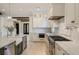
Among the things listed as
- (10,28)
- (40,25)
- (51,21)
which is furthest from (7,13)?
(51,21)

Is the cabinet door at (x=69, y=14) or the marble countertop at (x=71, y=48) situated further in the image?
the cabinet door at (x=69, y=14)

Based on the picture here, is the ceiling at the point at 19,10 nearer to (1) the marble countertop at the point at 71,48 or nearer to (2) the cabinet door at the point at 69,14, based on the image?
(2) the cabinet door at the point at 69,14

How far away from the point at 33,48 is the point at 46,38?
1.55 feet

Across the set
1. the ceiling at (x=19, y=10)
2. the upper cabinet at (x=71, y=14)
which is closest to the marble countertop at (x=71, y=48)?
the upper cabinet at (x=71, y=14)

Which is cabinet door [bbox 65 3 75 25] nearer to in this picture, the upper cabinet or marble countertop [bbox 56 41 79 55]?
the upper cabinet

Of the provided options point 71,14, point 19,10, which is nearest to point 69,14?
point 71,14

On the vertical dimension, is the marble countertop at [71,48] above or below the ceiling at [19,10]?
below

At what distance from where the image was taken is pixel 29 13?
279 cm

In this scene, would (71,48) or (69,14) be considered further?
(69,14)

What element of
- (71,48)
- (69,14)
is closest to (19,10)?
(69,14)

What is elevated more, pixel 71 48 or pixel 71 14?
pixel 71 14

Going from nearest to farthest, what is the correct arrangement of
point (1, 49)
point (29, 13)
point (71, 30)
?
point (1, 49)
point (29, 13)
point (71, 30)

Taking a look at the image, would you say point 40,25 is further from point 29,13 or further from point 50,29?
point 29,13

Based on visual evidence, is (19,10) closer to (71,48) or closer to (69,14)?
(69,14)
